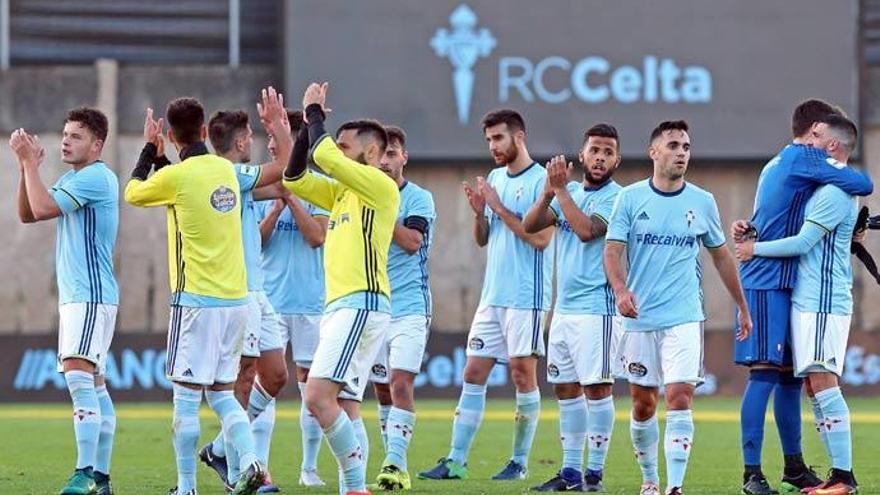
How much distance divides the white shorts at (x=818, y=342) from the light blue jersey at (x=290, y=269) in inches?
145

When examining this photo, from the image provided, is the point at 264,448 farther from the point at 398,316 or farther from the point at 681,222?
the point at 681,222

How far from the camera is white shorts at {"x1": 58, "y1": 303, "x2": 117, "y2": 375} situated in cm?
1148

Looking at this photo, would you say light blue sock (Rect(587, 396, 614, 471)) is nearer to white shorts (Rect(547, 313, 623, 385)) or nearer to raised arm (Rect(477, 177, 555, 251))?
white shorts (Rect(547, 313, 623, 385))

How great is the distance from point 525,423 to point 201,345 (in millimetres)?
3624

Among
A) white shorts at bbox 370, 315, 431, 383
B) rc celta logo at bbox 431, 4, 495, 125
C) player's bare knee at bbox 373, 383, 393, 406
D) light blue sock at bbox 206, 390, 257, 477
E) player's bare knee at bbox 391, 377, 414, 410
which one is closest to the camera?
light blue sock at bbox 206, 390, 257, 477

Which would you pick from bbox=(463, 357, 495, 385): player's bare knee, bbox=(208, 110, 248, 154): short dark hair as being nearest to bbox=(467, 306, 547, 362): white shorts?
bbox=(463, 357, 495, 385): player's bare knee

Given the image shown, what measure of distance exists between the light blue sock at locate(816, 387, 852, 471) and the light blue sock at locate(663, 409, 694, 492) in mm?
1062

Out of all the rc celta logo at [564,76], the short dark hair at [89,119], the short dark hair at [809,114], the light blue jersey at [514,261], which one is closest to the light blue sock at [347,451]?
the short dark hair at [89,119]

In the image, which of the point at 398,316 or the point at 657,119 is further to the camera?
the point at 657,119

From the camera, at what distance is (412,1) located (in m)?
27.3

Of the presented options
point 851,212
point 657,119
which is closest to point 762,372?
point 851,212

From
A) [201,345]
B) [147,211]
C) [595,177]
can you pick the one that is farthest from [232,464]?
[147,211]

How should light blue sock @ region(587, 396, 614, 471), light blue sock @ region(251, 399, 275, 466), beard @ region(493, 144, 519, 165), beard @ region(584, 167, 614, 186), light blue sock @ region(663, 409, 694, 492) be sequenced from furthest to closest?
beard @ region(493, 144, 519, 165), beard @ region(584, 167, 614, 186), light blue sock @ region(587, 396, 614, 471), light blue sock @ region(251, 399, 275, 466), light blue sock @ region(663, 409, 694, 492)

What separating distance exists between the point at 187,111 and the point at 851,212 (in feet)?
13.8
